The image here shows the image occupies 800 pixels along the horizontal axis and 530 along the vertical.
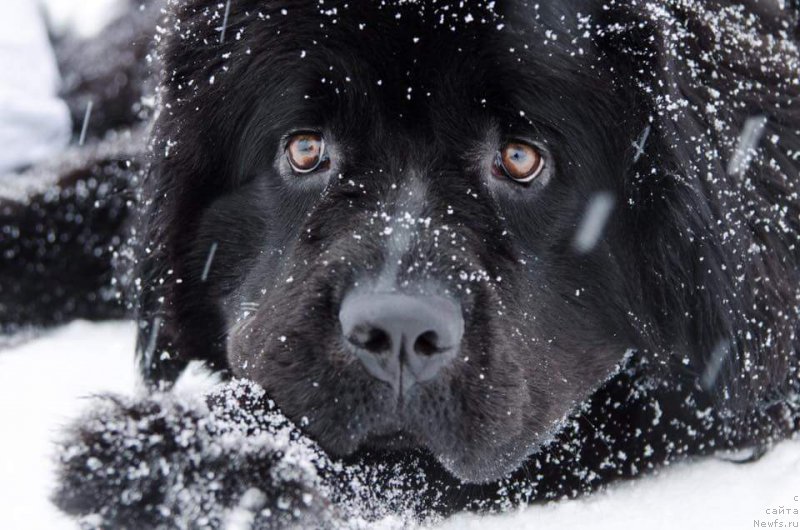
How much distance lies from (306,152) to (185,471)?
979mm

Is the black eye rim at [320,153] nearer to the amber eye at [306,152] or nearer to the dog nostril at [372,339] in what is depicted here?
the amber eye at [306,152]

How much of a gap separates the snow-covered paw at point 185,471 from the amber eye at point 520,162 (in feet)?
2.94

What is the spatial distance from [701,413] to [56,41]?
4084mm

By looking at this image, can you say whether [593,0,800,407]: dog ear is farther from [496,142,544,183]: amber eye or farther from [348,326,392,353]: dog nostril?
[348,326,392,353]: dog nostril

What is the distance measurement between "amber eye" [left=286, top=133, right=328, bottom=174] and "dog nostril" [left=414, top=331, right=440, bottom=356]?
2.36 ft

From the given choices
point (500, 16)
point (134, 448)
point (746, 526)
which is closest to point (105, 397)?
point (134, 448)

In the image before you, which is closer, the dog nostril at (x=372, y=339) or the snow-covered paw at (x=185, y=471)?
the snow-covered paw at (x=185, y=471)

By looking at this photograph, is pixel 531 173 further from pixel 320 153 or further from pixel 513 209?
pixel 320 153

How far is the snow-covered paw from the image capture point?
1.88m

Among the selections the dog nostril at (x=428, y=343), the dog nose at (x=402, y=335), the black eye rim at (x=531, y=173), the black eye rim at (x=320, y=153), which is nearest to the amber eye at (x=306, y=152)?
the black eye rim at (x=320, y=153)

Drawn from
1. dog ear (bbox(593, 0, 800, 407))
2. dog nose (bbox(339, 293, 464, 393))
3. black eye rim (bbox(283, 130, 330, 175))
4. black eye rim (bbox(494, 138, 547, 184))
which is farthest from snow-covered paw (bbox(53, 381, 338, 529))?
dog ear (bbox(593, 0, 800, 407))

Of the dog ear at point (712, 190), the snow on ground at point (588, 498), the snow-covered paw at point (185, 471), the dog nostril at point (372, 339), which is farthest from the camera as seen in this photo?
the dog ear at point (712, 190)

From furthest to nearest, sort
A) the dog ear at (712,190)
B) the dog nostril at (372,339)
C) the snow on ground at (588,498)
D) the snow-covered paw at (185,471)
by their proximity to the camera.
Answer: the dog ear at (712,190)
the snow on ground at (588,498)
the dog nostril at (372,339)
the snow-covered paw at (185,471)

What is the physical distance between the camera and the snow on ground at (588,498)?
7.04 feet
